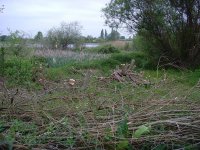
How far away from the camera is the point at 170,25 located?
1280cm

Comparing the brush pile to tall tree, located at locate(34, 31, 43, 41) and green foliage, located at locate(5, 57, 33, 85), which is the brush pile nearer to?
green foliage, located at locate(5, 57, 33, 85)

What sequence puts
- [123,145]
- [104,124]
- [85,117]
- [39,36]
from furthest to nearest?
[39,36]
[85,117]
[104,124]
[123,145]

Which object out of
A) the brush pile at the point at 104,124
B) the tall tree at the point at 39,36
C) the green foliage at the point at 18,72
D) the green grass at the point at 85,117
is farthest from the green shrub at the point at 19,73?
the tall tree at the point at 39,36

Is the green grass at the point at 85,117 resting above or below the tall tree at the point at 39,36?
below

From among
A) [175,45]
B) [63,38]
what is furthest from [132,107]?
[63,38]

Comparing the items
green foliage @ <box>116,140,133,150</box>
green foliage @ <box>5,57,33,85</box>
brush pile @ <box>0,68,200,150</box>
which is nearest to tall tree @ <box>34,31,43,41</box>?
green foliage @ <box>5,57,33,85</box>

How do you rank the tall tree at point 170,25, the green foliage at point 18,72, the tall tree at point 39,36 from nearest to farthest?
the green foliage at point 18,72 < the tall tree at point 170,25 < the tall tree at point 39,36

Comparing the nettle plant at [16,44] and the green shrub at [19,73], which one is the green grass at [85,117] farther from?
the nettle plant at [16,44]

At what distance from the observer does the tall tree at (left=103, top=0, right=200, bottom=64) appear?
12625mm

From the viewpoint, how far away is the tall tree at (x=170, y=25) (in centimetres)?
1262

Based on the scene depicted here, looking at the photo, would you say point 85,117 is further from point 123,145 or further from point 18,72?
point 18,72

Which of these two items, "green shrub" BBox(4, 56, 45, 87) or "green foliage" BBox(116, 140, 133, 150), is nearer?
"green foliage" BBox(116, 140, 133, 150)

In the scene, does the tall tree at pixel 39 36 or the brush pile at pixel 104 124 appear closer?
the brush pile at pixel 104 124

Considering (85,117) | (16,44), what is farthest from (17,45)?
(85,117)
